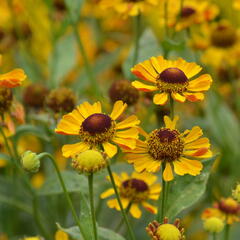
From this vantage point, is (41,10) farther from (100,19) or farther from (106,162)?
(106,162)

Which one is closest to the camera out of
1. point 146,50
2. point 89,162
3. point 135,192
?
point 89,162

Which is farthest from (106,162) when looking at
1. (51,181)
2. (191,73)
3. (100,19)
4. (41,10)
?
(100,19)

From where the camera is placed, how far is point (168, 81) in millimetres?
945

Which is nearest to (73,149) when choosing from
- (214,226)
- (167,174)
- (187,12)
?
(167,174)

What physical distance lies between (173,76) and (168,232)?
0.82 ft

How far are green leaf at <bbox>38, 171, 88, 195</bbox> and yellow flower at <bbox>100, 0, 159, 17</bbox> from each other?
381 millimetres

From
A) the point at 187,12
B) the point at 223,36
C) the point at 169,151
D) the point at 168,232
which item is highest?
the point at 223,36

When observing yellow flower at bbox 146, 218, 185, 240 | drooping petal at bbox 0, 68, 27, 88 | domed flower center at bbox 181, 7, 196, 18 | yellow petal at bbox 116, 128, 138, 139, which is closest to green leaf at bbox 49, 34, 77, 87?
domed flower center at bbox 181, 7, 196, 18

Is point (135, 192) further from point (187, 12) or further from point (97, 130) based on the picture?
point (187, 12)

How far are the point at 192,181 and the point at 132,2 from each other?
0.51 metres

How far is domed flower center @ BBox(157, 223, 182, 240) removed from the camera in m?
0.83

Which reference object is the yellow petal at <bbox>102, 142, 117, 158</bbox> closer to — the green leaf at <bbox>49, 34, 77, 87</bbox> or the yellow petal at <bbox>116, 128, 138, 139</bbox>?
the yellow petal at <bbox>116, 128, 138, 139</bbox>

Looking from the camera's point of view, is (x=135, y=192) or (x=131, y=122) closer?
(x=131, y=122)

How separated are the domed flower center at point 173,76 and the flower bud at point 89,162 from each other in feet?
0.62
